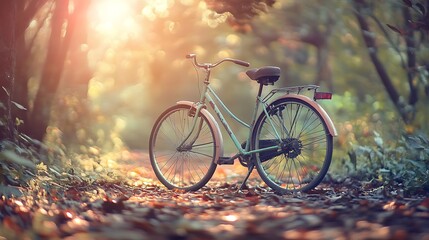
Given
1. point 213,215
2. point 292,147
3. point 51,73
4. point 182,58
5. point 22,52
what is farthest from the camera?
point 182,58

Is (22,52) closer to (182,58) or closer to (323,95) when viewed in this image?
(323,95)

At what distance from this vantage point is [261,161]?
20.4 feet

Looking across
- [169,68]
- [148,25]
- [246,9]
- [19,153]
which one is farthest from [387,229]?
[169,68]

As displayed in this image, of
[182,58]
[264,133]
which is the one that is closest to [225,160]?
[264,133]

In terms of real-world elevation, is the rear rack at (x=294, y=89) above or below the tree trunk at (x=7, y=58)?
below

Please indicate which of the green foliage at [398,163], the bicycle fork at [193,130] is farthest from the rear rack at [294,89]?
the green foliage at [398,163]

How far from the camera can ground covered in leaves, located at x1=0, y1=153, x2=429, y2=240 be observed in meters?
3.53

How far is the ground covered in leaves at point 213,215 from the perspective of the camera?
3527 millimetres

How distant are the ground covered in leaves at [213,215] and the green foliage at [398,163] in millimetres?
252

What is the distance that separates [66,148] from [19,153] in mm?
2695

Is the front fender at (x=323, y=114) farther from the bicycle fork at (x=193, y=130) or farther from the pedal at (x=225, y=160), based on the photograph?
the bicycle fork at (x=193, y=130)

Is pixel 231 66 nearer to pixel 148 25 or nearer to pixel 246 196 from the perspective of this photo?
pixel 148 25

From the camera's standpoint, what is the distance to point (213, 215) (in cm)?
450

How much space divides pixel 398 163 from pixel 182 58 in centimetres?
915
